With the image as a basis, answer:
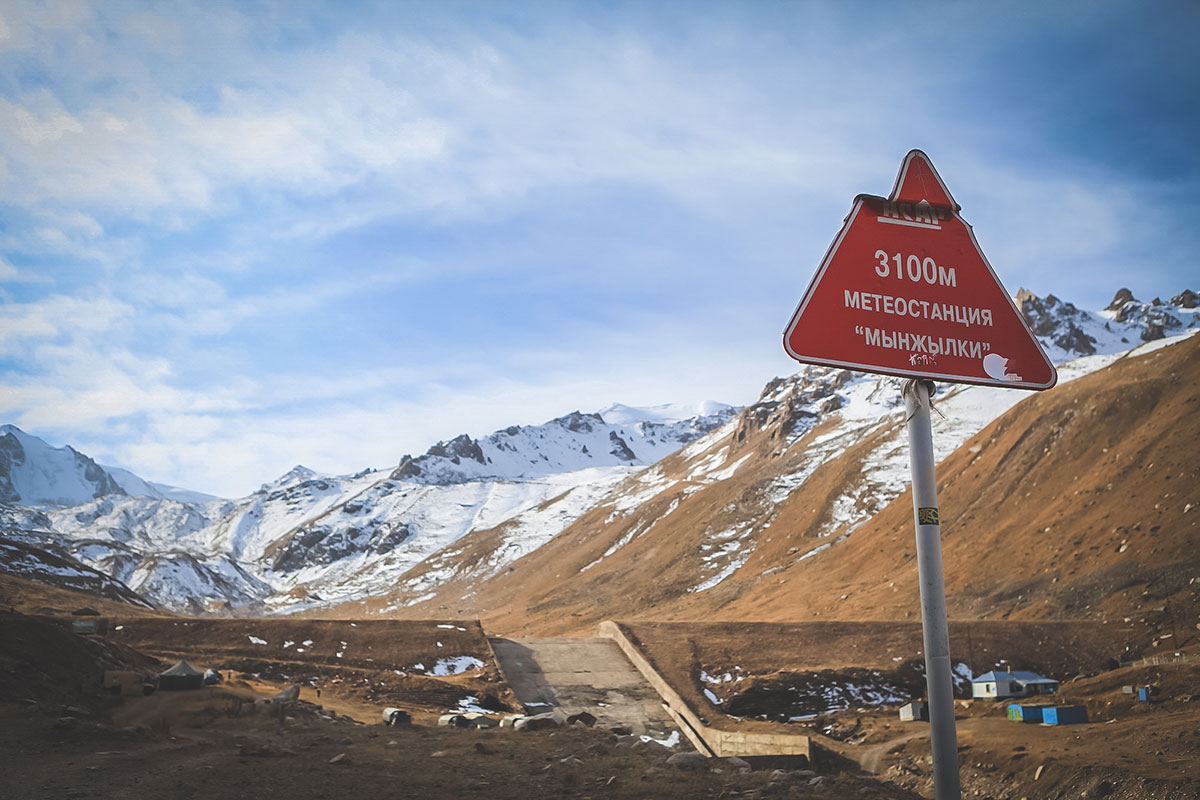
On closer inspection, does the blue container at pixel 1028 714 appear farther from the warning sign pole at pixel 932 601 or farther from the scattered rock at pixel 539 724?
the warning sign pole at pixel 932 601

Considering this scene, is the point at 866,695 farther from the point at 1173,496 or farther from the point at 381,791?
the point at 381,791

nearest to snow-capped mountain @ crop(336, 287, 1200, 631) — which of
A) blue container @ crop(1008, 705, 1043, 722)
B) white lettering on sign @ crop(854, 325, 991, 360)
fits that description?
blue container @ crop(1008, 705, 1043, 722)

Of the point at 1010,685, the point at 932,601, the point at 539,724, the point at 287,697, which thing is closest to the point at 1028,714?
the point at 1010,685

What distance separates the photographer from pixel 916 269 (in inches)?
201

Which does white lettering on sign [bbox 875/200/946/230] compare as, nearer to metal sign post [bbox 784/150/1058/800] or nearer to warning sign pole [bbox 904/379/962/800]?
metal sign post [bbox 784/150/1058/800]

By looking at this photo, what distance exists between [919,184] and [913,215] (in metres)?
0.20

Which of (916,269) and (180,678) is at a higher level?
(916,269)

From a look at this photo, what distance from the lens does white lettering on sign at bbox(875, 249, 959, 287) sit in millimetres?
5055

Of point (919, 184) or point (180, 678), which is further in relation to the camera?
point (180, 678)

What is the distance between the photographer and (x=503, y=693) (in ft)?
110

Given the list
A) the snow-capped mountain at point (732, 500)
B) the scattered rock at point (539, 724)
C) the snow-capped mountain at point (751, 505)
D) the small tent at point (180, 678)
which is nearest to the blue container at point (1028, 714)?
the scattered rock at point (539, 724)

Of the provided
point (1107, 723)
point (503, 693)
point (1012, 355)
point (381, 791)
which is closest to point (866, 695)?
point (1107, 723)

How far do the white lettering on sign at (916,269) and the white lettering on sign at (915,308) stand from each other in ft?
0.46

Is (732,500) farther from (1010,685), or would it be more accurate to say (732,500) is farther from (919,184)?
(919,184)
